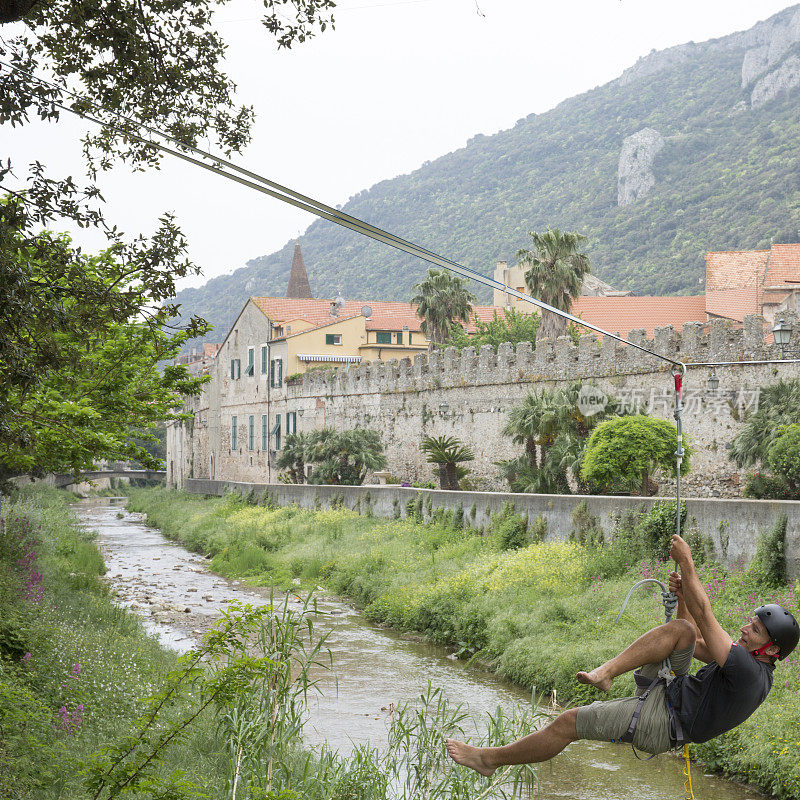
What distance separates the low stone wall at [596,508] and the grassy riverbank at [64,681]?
7.07 metres

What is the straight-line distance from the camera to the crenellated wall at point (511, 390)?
20047mm

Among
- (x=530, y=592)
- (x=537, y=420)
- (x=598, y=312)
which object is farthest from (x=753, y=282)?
(x=530, y=592)

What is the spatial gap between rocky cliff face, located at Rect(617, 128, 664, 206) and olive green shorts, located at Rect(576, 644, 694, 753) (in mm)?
83505

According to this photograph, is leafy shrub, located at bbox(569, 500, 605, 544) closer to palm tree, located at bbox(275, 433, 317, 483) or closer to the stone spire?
palm tree, located at bbox(275, 433, 317, 483)

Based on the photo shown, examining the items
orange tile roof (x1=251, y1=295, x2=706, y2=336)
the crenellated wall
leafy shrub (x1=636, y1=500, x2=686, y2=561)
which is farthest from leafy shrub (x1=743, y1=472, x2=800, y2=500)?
orange tile roof (x1=251, y1=295, x2=706, y2=336)

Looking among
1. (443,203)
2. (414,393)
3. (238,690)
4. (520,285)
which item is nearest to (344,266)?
(443,203)

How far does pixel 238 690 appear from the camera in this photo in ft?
17.3

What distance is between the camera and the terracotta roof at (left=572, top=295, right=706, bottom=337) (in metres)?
40.7

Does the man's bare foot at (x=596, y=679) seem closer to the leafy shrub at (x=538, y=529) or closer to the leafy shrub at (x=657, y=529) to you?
the leafy shrub at (x=657, y=529)

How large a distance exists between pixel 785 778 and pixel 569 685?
10.8 ft

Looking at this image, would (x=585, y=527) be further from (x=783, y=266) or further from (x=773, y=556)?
(x=783, y=266)

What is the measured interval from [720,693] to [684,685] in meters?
0.16

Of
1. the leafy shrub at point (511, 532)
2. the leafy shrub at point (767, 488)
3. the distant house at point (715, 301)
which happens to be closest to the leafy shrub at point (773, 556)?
the leafy shrub at point (767, 488)

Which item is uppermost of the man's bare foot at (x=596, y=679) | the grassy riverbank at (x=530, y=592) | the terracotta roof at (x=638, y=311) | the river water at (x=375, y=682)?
the terracotta roof at (x=638, y=311)
